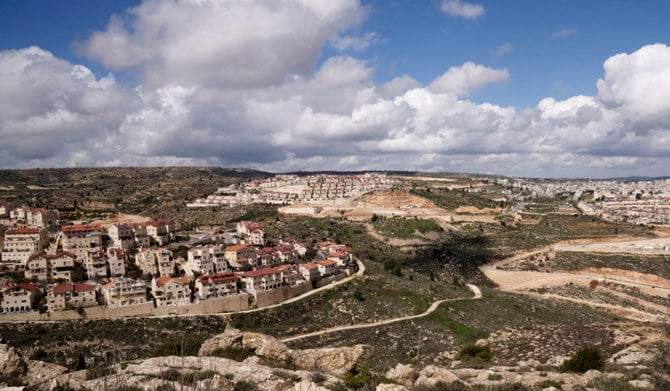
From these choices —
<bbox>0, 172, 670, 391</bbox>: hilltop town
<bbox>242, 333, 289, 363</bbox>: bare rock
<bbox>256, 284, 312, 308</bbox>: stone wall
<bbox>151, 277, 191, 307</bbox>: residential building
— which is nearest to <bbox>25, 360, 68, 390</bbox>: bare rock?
<bbox>0, 172, 670, 391</bbox>: hilltop town

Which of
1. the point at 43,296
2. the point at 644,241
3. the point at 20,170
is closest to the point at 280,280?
the point at 43,296

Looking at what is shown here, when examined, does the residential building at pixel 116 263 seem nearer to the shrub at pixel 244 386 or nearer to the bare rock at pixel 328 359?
the bare rock at pixel 328 359

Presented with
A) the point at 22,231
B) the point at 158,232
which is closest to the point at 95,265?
the point at 22,231

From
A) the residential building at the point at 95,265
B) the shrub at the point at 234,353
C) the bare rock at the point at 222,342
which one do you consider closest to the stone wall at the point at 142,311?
the residential building at the point at 95,265

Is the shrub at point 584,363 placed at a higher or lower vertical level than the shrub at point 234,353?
lower

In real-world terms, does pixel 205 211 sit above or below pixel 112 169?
below

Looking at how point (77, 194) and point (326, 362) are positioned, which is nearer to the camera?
point (326, 362)

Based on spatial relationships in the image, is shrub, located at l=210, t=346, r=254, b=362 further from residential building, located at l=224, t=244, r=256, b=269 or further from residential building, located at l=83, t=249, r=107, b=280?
residential building, located at l=83, t=249, r=107, b=280

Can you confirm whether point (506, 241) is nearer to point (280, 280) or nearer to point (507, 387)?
point (280, 280)
